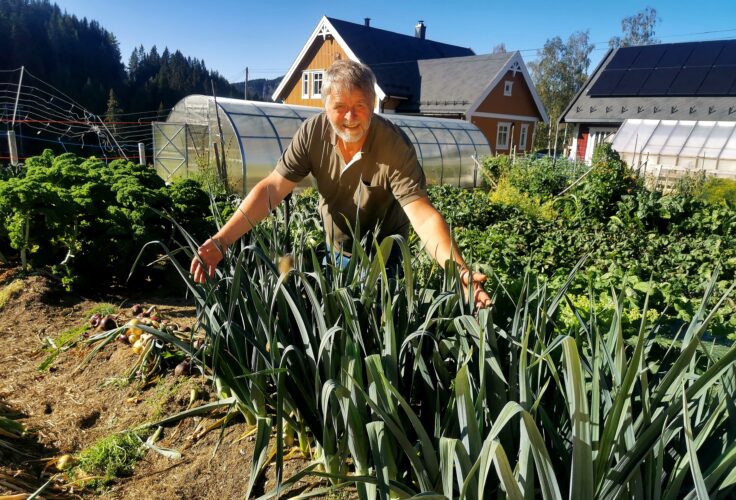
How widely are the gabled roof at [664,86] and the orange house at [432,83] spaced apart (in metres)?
3.33

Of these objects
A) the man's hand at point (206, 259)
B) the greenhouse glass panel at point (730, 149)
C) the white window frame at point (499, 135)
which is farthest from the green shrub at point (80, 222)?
the white window frame at point (499, 135)

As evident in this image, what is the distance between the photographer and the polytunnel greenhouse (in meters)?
9.23

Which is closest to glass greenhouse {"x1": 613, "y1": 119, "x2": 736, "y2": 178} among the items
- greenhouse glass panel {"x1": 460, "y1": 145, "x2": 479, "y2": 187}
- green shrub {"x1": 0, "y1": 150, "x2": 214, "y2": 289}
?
greenhouse glass panel {"x1": 460, "y1": 145, "x2": 479, "y2": 187}

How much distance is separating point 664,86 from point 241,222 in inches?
801

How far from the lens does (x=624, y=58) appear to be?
20359mm

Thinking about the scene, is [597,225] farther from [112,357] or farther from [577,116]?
[577,116]

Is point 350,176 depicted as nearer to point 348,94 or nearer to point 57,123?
point 348,94

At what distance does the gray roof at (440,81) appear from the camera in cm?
2191

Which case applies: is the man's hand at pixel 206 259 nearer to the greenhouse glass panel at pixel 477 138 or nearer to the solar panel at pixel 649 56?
the greenhouse glass panel at pixel 477 138

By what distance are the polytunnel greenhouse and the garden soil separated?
4.80m

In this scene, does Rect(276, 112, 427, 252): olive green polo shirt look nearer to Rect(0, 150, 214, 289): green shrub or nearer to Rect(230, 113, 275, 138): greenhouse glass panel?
Rect(0, 150, 214, 289): green shrub

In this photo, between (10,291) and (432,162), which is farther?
(432,162)

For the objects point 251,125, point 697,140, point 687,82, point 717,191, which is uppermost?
point 687,82

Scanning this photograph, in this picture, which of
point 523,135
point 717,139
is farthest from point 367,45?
point 717,139
